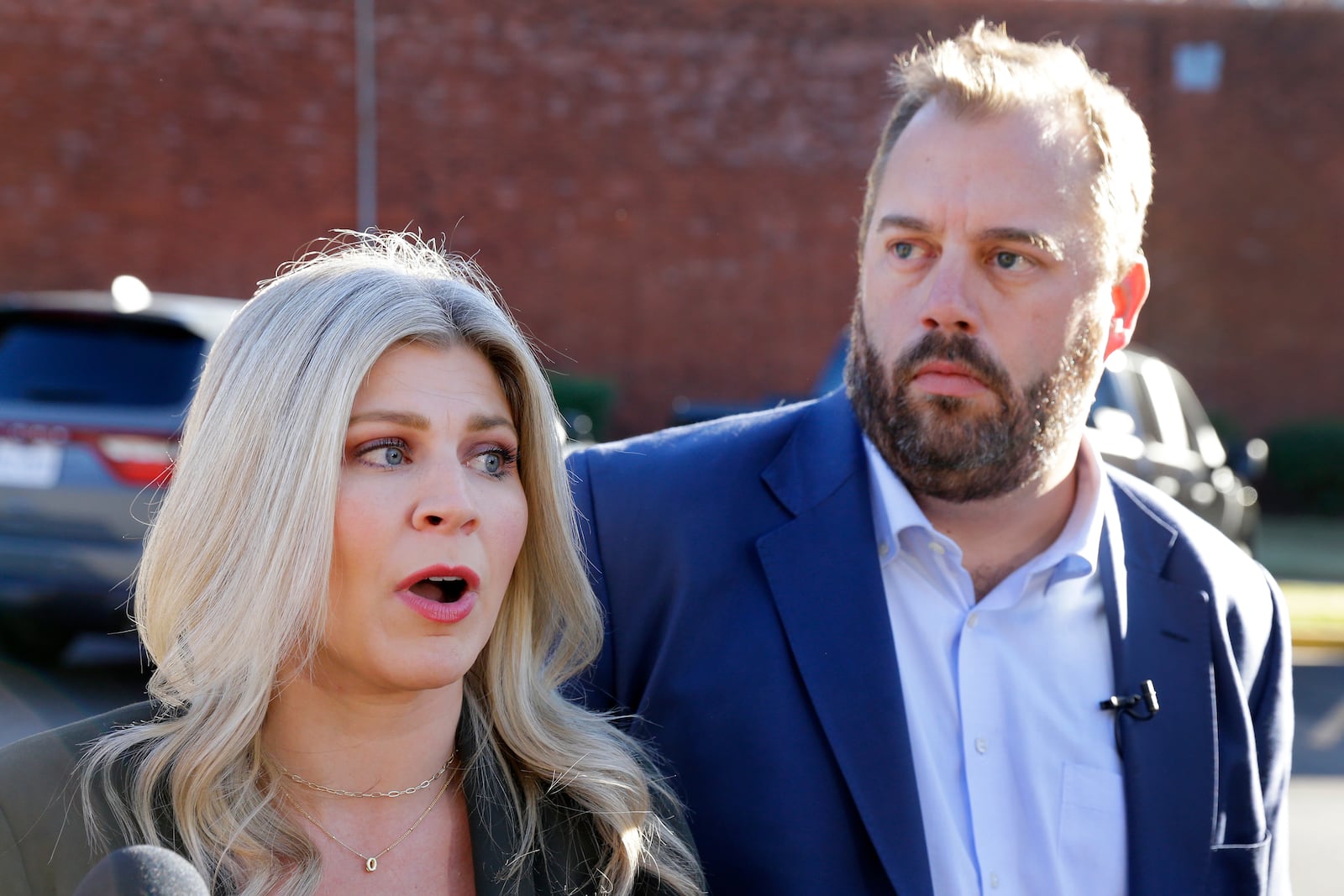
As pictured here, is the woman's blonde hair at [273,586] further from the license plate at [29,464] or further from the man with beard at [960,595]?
the license plate at [29,464]

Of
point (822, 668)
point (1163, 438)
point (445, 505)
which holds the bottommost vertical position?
point (822, 668)

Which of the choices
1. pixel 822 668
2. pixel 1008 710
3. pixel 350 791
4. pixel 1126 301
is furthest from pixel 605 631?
pixel 1126 301

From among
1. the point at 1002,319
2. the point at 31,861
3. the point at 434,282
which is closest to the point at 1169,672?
the point at 1002,319

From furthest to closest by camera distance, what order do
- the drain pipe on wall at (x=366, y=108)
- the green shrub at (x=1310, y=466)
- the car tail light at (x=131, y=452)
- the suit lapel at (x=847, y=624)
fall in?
the green shrub at (x=1310, y=466) → the drain pipe on wall at (x=366, y=108) → the car tail light at (x=131, y=452) → the suit lapel at (x=847, y=624)

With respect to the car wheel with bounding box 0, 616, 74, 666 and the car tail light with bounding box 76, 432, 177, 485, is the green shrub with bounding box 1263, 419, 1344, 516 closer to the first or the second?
the car wheel with bounding box 0, 616, 74, 666

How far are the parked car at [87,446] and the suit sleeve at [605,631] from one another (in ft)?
12.6

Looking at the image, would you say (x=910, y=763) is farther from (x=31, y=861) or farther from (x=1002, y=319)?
(x=31, y=861)

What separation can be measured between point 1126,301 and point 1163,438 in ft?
19.7

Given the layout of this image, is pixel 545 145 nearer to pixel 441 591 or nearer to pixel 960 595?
pixel 960 595

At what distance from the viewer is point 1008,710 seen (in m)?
2.75

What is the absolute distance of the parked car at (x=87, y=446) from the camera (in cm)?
642

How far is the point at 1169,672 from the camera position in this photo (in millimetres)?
2838

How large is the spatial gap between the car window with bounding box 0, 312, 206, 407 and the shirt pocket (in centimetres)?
480

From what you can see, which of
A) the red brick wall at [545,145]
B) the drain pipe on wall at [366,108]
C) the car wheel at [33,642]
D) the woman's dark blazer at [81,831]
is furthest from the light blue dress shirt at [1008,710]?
the drain pipe on wall at [366,108]
